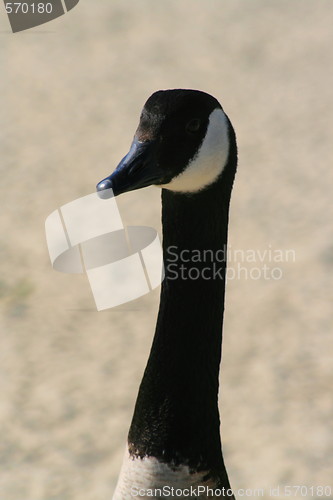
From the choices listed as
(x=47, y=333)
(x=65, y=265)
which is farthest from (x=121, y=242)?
(x=47, y=333)

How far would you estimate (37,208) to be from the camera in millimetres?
4848

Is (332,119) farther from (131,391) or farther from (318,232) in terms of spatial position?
(131,391)

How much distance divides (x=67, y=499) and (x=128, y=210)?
1744 millimetres

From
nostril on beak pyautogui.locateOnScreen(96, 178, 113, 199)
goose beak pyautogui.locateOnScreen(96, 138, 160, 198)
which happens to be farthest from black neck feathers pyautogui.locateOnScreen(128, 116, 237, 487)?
nostril on beak pyautogui.locateOnScreen(96, 178, 113, 199)

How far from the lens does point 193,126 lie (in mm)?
2174

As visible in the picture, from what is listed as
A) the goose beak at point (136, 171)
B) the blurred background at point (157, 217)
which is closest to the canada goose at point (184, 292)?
the goose beak at point (136, 171)

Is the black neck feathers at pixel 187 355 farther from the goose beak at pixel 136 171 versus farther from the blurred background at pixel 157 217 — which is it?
the blurred background at pixel 157 217

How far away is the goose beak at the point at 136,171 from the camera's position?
2072 millimetres

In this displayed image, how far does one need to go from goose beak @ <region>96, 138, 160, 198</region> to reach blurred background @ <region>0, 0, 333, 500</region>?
1.68 metres

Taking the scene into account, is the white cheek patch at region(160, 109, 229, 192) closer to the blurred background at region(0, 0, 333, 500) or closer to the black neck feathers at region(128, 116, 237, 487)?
the black neck feathers at region(128, 116, 237, 487)

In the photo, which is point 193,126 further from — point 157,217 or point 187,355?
point 157,217

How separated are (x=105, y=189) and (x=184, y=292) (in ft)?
1.36

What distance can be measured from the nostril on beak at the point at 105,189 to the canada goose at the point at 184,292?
0.02 metres

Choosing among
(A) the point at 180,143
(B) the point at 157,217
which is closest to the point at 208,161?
(A) the point at 180,143
